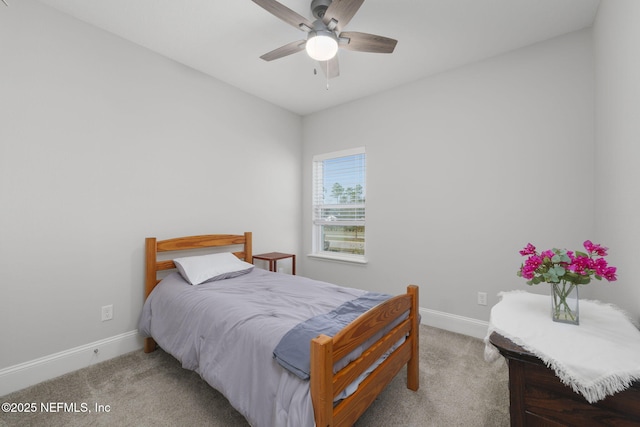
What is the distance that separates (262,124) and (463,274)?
3024mm

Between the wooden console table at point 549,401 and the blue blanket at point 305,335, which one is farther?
the blue blanket at point 305,335

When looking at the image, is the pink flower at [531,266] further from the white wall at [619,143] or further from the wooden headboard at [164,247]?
the wooden headboard at [164,247]

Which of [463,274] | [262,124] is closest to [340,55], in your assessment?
[262,124]

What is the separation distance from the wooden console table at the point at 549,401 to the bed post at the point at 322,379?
681mm

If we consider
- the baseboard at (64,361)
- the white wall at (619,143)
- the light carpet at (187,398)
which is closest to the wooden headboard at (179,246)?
the baseboard at (64,361)

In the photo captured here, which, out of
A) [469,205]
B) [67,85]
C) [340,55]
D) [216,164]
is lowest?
[469,205]

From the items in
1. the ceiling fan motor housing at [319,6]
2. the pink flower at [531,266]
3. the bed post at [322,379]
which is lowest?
the bed post at [322,379]

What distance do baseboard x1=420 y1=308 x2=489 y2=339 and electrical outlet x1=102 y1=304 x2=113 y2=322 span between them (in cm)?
303

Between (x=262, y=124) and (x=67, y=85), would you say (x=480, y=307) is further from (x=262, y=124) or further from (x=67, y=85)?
(x=67, y=85)

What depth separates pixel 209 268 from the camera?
251 cm

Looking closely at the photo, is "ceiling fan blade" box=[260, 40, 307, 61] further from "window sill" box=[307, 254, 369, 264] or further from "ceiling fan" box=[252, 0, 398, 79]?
"window sill" box=[307, 254, 369, 264]

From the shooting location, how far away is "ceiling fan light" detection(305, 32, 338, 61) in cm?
175

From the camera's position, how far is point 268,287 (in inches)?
91.1

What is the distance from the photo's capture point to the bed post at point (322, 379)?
110cm
